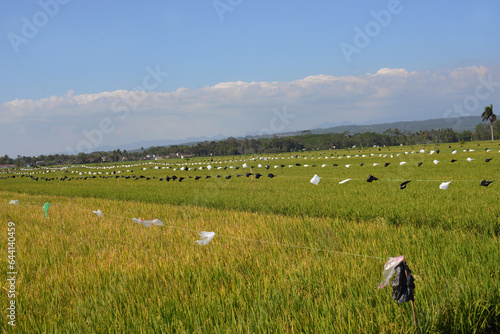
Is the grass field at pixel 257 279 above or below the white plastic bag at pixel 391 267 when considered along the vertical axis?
below

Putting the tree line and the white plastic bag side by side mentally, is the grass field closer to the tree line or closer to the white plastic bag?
the white plastic bag

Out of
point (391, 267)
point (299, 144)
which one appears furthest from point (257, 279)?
point (299, 144)

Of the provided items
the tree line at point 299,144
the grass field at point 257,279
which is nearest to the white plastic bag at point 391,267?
the grass field at point 257,279

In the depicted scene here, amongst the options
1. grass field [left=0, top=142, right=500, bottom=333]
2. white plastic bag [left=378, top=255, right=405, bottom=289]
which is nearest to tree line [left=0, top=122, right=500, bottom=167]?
grass field [left=0, top=142, right=500, bottom=333]

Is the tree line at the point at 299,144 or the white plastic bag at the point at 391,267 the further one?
the tree line at the point at 299,144

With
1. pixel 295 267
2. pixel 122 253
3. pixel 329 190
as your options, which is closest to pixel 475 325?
pixel 295 267

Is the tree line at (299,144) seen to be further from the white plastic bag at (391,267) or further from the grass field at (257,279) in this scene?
the white plastic bag at (391,267)

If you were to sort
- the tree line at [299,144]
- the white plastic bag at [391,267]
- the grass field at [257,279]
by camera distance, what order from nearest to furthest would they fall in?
the white plastic bag at [391,267] < the grass field at [257,279] < the tree line at [299,144]

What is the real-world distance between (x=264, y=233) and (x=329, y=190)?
781 cm

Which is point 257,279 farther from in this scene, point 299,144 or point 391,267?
point 299,144

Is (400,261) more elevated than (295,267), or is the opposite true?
(400,261)

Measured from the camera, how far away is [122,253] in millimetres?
5648

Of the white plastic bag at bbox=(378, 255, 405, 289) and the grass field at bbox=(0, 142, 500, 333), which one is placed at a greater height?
the white plastic bag at bbox=(378, 255, 405, 289)

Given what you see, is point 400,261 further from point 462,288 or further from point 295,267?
point 295,267
